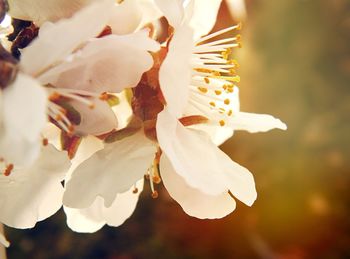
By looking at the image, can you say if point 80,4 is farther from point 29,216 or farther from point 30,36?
point 29,216

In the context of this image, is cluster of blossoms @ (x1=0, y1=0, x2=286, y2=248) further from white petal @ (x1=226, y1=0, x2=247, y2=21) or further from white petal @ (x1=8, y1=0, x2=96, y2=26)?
white petal @ (x1=226, y1=0, x2=247, y2=21)

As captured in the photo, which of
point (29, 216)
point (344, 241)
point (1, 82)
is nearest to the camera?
point (1, 82)

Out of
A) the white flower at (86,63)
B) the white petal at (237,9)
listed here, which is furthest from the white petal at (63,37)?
the white petal at (237,9)

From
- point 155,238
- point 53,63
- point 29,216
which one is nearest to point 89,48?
point 53,63

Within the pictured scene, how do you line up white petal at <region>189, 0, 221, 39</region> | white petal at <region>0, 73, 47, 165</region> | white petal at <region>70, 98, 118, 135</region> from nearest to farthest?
white petal at <region>0, 73, 47, 165</region> → white petal at <region>70, 98, 118, 135</region> → white petal at <region>189, 0, 221, 39</region>

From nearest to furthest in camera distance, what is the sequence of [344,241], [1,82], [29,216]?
[1,82]
[29,216]
[344,241]

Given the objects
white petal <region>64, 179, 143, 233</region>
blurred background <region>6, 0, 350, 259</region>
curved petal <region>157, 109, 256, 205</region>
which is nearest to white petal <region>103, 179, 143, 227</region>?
white petal <region>64, 179, 143, 233</region>

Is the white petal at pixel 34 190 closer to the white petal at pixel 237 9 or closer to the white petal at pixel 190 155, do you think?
the white petal at pixel 190 155
